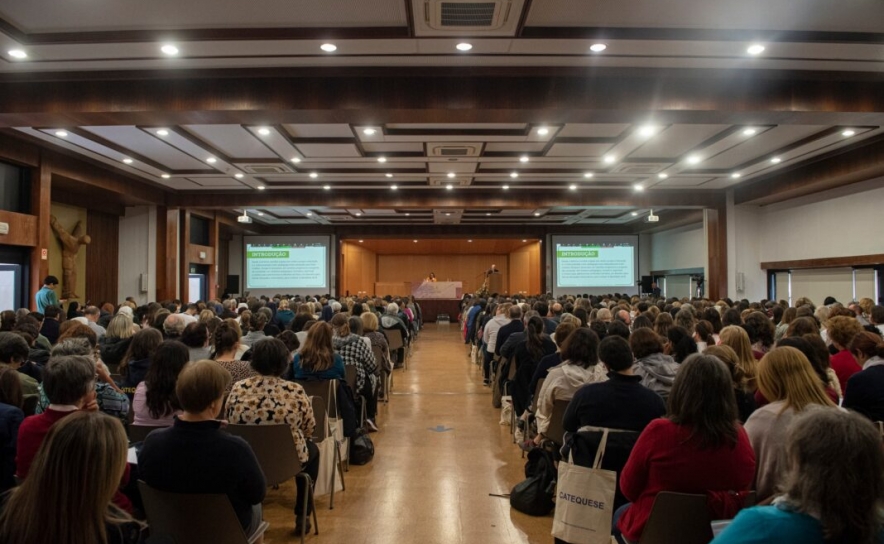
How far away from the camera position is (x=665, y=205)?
13.0 metres

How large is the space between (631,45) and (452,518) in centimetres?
434

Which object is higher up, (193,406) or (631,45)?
(631,45)

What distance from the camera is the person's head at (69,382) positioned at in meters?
2.24

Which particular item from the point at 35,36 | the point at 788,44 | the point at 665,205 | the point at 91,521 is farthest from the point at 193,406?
the point at 665,205

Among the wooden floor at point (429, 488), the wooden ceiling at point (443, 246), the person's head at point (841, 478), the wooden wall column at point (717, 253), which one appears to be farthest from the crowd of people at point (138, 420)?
the wooden ceiling at point (443, 246)

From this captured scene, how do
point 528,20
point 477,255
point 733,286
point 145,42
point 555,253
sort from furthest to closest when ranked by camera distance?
point 477,255
point 555,253
point 733,286
point 145,42
point 528,20

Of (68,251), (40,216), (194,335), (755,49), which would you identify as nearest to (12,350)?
(194,335)

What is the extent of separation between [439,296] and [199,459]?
19.1m

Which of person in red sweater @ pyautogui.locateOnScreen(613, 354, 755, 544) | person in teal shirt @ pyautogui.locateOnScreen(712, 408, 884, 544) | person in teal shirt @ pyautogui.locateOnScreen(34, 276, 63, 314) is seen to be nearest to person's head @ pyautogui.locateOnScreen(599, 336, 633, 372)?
person in red sweater @ pyautogui.locateOnScreen(613, 354, 755, 544)

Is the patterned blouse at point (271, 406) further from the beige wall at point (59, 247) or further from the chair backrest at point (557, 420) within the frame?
the beige wall at point (59, 247)

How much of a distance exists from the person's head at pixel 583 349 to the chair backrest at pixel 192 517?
2247mm

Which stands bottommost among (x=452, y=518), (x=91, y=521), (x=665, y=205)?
(x=452, y=518)

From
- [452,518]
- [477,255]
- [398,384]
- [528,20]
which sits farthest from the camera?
[477,255]

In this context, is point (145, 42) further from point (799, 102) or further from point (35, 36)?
point (799, 102)
